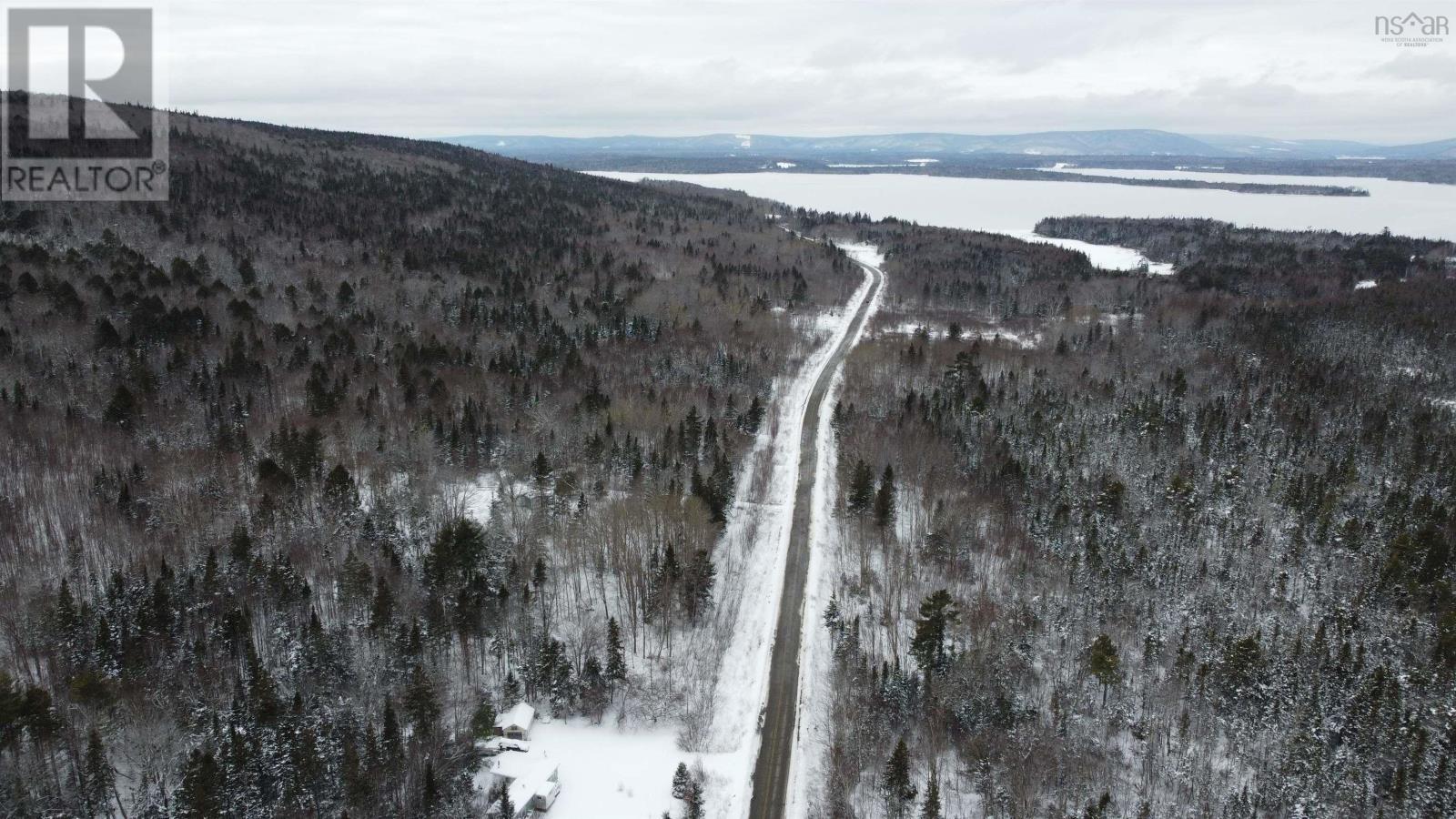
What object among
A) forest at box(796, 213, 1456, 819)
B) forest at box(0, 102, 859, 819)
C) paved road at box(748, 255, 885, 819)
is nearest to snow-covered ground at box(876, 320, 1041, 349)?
forest at box(796, 213, 1456, 819)

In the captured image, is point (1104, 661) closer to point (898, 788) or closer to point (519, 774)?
point (898, 788)

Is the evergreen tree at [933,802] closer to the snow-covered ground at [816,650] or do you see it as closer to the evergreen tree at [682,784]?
the snow-covered ground at [816,650]

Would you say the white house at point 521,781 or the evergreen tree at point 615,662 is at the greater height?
the evergreen tree at point 615,662

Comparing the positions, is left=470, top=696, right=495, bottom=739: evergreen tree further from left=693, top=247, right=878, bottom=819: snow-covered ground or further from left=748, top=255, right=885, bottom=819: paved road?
left=748, top=255, right=885, bottom=819: paved road

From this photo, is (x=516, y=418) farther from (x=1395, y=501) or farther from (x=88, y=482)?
(x=1395, y=501)

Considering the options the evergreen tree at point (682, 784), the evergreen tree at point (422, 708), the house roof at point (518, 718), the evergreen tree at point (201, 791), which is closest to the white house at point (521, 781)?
the house roof at point (518, 718)

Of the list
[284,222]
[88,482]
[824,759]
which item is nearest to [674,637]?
[824,759]

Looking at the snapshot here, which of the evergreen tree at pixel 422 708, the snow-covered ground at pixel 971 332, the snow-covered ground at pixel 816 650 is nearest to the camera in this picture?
the evergreen tree at pixel 422 708

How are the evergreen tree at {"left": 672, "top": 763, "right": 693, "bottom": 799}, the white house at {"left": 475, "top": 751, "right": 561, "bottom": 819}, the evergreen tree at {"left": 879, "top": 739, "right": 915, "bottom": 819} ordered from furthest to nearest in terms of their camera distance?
the evergreen tree at {"left": 672, "top": 763, "right": 693, "bottom": 799} → the evergreen tree at {"left": 879, "top": 739, "right": 915, "bottom": 819} → the white house at {"left": 475, "top": 751, "right": 561, "bottom": 819}

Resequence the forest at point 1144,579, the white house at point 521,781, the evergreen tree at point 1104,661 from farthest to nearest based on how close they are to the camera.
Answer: the evergreen tree at point 1104,661 → the forest at point 1144,579 → the white house at point 521,781
